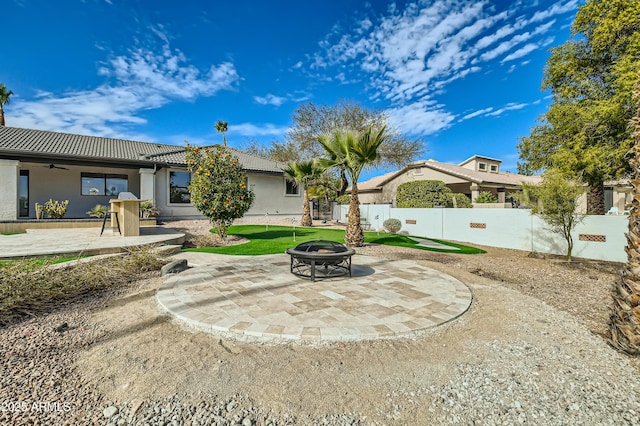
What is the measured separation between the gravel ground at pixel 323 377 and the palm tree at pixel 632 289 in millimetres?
193

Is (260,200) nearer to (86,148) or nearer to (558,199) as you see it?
(86,148)

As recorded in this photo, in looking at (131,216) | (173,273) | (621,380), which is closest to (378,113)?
(131,216)

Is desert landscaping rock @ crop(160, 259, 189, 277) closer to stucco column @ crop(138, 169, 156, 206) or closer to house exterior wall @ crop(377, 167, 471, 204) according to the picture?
stucco column @ crop(138, 169, 156, 206)

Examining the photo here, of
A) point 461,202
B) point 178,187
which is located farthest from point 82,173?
point 461,202

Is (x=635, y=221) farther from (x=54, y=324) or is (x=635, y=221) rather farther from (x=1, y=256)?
(x=1, y=256)

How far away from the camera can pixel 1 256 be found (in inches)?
238

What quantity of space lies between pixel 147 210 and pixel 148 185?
1.92 metres

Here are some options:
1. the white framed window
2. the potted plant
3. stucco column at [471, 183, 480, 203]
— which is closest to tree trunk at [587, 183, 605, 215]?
stucco column at [471, 183, 480, 203]

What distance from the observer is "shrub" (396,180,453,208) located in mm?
17312

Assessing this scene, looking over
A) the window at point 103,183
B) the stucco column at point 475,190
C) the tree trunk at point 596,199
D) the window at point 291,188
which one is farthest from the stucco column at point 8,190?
the stucco column at point 475,190

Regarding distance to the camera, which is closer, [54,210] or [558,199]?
[558,199]

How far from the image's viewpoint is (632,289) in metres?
2.92

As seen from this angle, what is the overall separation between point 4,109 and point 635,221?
32.9 m

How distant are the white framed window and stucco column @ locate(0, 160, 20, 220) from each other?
13.9 m
